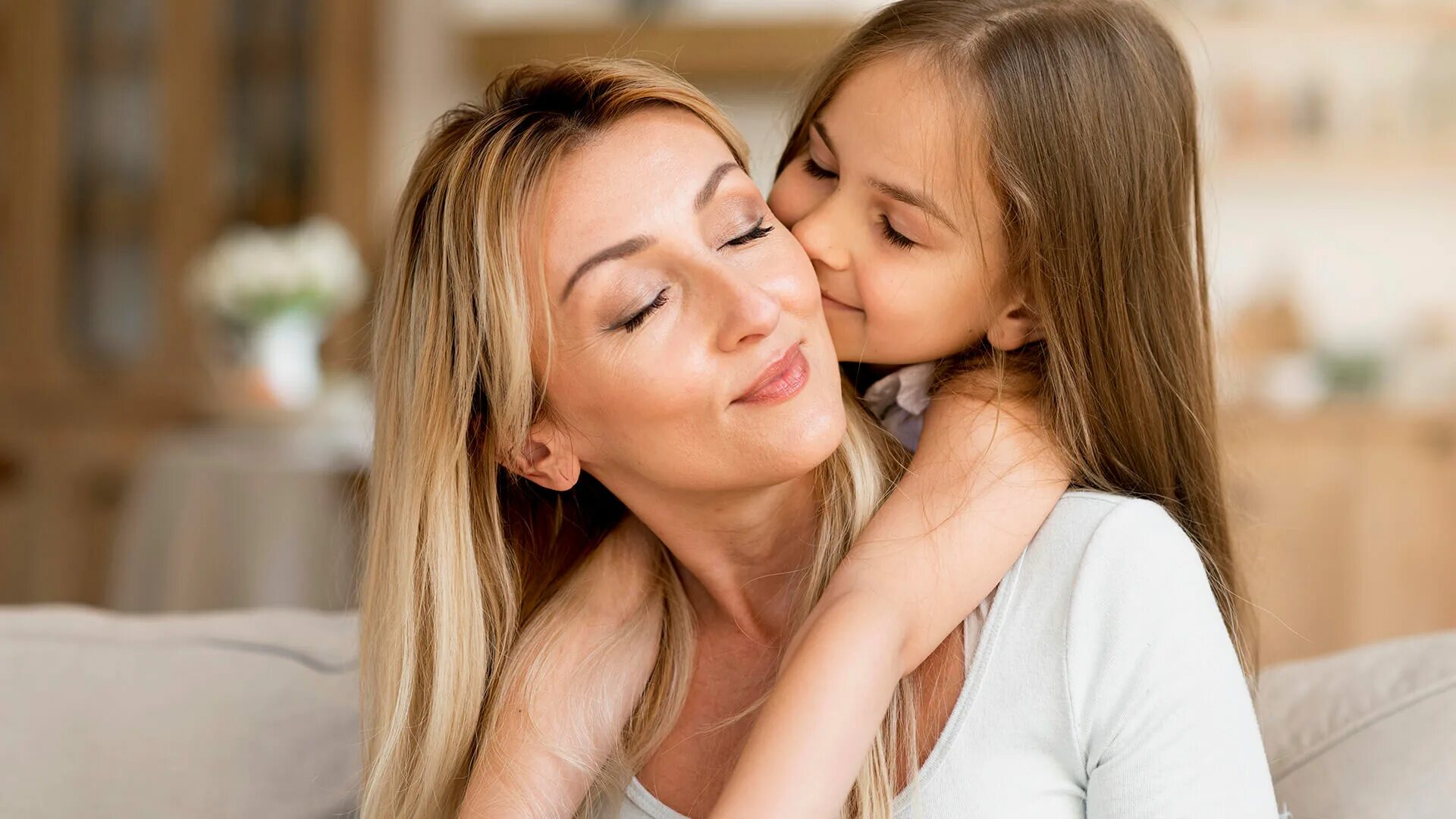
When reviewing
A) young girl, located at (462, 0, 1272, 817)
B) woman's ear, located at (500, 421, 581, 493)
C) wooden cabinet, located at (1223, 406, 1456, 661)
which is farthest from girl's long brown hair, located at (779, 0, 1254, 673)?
wooden cabinet, located at (1223, 406, 1456, 661)

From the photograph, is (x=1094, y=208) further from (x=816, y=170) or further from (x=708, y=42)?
(x=708, y=42)

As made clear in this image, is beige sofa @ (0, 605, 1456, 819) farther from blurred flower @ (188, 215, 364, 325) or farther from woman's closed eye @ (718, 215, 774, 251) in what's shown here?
blurred flower @ (188, 215, 364, 325)

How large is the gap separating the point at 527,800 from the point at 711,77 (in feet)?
13.4

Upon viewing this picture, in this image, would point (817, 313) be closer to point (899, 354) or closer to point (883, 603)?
point (899, 354)

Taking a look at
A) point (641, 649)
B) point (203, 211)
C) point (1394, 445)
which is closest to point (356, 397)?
point (203, 211)

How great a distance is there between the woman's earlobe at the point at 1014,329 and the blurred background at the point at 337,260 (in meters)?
2.36

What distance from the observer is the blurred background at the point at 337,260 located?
12.3 ft

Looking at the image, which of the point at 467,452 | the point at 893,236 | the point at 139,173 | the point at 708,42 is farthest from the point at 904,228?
the point at 139,173

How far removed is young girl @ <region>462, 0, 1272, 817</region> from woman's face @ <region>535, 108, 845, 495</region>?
116 millimetres

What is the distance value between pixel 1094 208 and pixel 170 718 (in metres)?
A: 1.04

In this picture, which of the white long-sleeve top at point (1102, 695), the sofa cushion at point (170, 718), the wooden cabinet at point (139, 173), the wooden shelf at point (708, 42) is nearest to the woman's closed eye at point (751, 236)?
the white long-sleeve top at point (1102, 695)

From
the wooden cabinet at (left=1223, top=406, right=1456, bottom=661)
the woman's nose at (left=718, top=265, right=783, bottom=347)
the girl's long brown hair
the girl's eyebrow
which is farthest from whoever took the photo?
the wooden cabinet at (left=1223, top=406, right=1456, bottom=661)

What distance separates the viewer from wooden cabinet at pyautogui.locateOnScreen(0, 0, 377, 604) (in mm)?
5105

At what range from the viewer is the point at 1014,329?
1348mm
